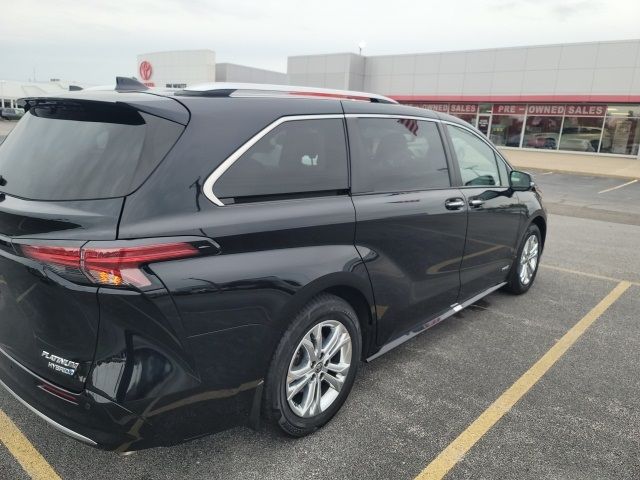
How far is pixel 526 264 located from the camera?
17.0 feet

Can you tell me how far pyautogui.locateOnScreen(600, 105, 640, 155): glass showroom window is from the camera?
24.5m

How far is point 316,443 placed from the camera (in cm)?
272

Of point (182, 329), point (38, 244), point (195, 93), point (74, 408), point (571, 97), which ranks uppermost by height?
point (571, 97)

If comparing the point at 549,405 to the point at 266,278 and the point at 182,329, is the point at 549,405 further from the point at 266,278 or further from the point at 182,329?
the point at 182,329

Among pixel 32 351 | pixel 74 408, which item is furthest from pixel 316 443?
pixel 32 351

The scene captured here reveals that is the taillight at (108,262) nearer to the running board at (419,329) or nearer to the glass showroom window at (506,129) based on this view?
the running board at (419,329)

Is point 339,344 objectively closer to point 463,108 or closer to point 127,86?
point 127,86

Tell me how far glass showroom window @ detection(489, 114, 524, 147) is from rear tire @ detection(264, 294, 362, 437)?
1106 inches

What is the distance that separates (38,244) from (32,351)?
494 mm

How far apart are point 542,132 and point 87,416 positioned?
2903 centimetres

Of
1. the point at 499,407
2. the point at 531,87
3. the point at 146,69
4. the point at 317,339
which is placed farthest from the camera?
the point at 146,69

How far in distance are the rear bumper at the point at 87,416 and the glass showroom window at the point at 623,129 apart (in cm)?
2821

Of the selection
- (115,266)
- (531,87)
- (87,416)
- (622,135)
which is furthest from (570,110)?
(87,416)

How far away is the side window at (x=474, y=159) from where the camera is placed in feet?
13.0
